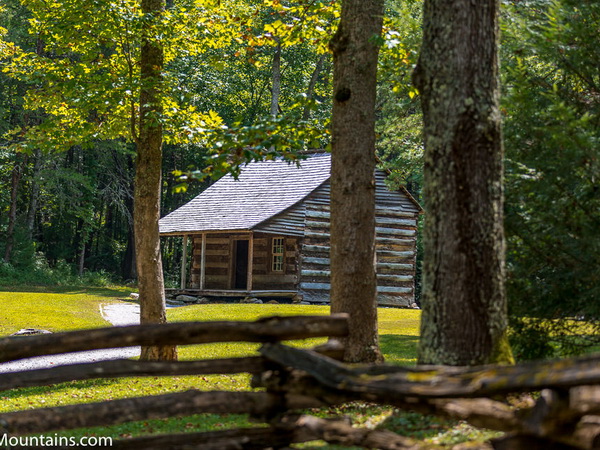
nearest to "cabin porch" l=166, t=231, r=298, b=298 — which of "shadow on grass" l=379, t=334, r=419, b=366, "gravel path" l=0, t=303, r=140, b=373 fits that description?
"gravel path" l=0, t=303, r=140, b=373

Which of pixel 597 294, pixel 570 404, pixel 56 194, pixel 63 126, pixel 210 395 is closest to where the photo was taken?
pixel 570 404

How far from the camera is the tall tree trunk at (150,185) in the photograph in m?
13.2

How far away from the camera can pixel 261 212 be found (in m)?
30.3

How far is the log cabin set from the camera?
99.0 ft

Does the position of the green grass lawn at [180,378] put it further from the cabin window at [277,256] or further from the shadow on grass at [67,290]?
the cabin window at [277,256]

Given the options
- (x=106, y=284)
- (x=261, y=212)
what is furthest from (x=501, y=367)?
(x=106, y=284)

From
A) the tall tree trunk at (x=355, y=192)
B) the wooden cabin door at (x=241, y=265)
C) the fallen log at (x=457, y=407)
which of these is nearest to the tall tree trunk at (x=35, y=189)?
the wooden cabin door at (x=241, y=265)

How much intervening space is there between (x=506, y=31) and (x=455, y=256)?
171 inches

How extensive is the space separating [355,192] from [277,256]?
77.7 feet

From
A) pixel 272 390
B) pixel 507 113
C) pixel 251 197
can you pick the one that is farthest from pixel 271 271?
pixel 272 390

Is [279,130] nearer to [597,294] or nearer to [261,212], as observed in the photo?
[597,294]

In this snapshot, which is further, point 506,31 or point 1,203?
point 1,203

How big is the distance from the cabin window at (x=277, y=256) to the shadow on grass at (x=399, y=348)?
46.7ft

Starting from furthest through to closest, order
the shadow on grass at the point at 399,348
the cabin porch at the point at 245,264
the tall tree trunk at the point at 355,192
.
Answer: the cabin porch at the point at 245,264 < the shadow on grass at the point at 399,348 < the tall tree trunk at the point at 355,192
